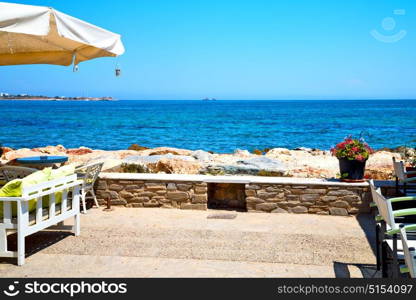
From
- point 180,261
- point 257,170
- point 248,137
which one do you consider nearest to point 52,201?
point 180,261

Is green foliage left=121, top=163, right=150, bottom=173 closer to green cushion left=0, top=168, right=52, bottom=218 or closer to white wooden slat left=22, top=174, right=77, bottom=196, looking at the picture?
white wooden slat left=22, top=174, right=77, bottom=196

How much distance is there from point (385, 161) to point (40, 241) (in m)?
11.0

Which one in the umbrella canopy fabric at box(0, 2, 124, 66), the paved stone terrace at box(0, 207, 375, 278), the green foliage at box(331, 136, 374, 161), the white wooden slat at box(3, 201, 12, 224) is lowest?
the paved stone terrace at box(0, 207, 375, 278)

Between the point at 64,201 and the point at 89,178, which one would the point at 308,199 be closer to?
the point at 89,178

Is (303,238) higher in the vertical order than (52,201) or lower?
lower

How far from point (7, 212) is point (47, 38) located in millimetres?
3015

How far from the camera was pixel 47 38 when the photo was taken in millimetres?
6824

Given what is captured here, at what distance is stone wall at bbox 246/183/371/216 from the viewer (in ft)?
22.8

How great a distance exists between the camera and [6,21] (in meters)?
5.15

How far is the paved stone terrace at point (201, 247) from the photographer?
4574 millimetres

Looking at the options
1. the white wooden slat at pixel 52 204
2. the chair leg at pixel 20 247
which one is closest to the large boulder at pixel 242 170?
the white wooden slat at pixel 52 204

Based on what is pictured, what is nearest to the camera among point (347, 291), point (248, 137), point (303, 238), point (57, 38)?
point (347, 291)

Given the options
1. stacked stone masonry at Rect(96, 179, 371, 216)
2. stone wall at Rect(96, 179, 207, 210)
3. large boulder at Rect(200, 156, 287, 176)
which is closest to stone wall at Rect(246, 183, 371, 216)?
stacked stone masonry at Rect(96, 179, 371, 216)

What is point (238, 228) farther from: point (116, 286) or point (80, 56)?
point (80, 56)
